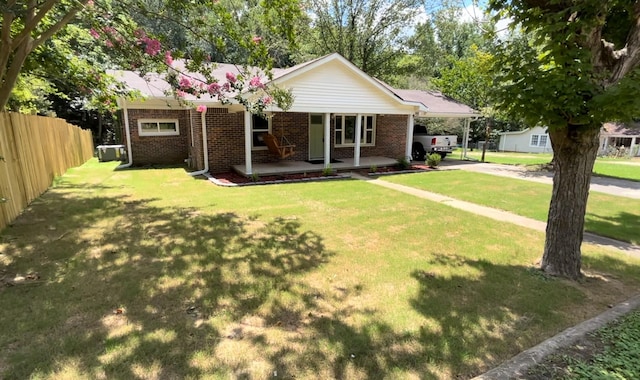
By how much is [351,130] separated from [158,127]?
8752 millimetres

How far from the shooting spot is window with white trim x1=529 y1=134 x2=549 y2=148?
36656 mm

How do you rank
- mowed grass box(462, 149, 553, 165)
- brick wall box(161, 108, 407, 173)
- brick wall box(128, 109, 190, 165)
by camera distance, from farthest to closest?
1. mowed grass box(462, 149, 553, 165)
2. brick wall box(128, 109, 190, 165)
3. brick wall box(161, 108, 407, 173)

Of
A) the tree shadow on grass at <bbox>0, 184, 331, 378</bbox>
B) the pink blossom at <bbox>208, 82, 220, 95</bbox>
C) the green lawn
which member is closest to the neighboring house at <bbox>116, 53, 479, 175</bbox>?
the pink blossom at <bbox>208, 82, 220, 95</bbox>

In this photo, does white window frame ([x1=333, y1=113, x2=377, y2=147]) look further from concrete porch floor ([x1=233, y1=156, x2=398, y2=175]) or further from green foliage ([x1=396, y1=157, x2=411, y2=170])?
green foliage ([x1=396, y1=157, x2=411, y2=170])

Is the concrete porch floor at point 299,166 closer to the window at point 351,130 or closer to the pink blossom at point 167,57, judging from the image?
the window at point 351,130

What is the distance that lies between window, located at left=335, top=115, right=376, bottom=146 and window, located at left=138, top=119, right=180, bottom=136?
7.32 m

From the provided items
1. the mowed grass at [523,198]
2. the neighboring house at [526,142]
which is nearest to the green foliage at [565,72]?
the mowed grass at [523,198]

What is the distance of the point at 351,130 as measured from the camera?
1664 cm

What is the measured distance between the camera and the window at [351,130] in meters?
16.2

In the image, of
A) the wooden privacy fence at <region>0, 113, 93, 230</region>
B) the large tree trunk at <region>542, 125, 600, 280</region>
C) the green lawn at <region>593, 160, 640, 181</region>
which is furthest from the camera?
the green lawn at <region>593, 160, 640, 181</region>

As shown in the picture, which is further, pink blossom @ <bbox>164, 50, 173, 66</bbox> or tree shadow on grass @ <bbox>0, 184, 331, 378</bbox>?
pink blossom @ <bbox>164, 50, 173, 66</bbox>

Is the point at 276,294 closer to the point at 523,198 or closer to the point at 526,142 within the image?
the point at 523,198

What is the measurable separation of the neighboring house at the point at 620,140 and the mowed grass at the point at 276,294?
35624mm

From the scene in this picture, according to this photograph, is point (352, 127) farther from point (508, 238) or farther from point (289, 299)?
point (289, 299)
